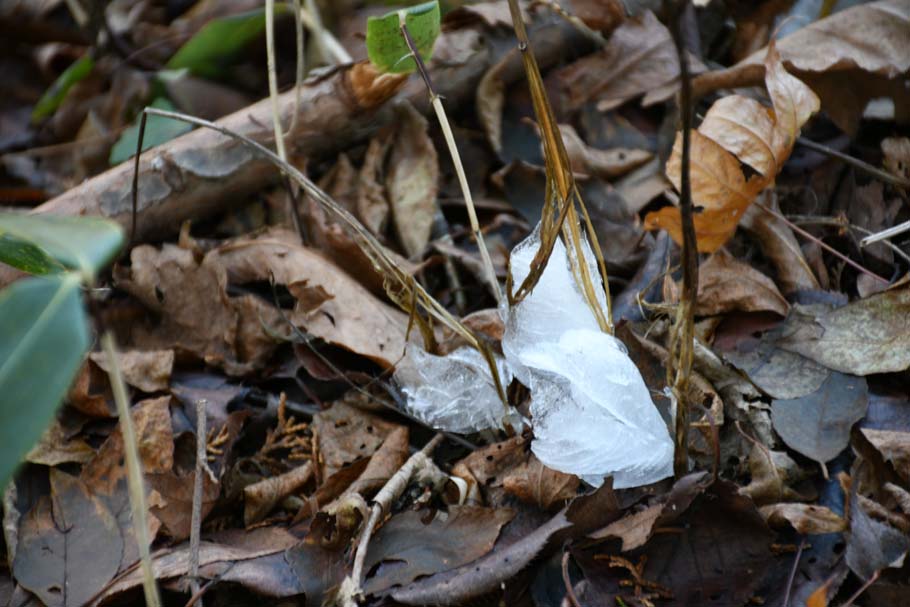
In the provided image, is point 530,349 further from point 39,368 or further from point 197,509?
point 39,368

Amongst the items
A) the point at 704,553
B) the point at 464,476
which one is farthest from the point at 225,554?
the point at 704,553

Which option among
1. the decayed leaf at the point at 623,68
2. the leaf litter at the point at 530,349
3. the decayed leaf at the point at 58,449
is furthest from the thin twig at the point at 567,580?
the decayed leaf at the point at 623,68

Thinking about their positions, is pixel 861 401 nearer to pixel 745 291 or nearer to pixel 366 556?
pixel 745 291

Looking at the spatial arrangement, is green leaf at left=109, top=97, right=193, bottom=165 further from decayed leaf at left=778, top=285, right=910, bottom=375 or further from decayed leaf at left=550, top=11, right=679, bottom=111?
decayed leaf at left=778, top=285, right=910, bottom=375

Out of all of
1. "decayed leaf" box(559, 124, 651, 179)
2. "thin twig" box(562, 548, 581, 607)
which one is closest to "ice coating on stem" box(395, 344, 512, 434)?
"thin twig" box(562, 548, 581, 607)

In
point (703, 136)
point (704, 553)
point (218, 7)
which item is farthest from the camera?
point (218, 7)

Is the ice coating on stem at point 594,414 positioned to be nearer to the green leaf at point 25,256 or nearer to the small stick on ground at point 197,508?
the small stick on ground at point 197,508

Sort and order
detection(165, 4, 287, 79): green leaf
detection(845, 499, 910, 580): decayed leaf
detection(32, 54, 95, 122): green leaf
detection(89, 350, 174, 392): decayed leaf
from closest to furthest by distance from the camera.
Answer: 1. detection(845, 499, 910, 580): decayed leaf
2. detection(89, 350, 174, 392): decayed leaf
3. detection(165, 4, 287, 79): green leaf
4. detection(32, 54, 95, 122): green leaf
